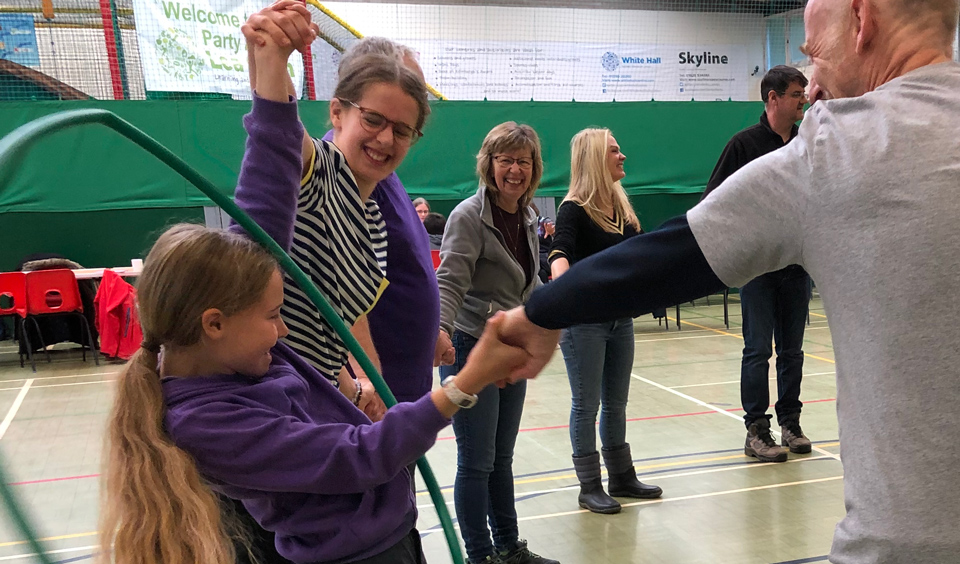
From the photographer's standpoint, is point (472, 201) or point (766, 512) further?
point (766, 512)

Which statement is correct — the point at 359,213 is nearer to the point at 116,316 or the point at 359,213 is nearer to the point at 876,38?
the point at 876,38

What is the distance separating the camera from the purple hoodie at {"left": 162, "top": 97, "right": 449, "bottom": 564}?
130 centimetres

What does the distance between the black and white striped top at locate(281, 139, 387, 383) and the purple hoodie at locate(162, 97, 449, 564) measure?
11cm

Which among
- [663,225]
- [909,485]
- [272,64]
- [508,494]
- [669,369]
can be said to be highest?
[272,64]

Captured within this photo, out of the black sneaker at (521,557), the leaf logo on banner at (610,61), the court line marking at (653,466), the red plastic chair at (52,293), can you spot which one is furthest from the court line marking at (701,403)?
the leaf logo on banner at (610,61)

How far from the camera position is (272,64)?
141cm

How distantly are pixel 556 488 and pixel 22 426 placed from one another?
394 centimetres

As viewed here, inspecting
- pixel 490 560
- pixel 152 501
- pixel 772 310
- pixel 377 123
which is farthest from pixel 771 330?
pixel 152 501

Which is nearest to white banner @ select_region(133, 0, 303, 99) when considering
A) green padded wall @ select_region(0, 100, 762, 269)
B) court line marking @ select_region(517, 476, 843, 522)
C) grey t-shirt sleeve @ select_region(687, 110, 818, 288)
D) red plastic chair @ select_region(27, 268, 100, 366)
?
green padded wall @ select_region(0, 100, 762, 269)

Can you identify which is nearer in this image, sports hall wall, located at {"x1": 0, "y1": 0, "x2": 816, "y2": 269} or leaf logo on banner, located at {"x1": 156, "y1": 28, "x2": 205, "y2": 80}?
sports hall wall, located at {"x1": 0, "y1": 0, "x2": 816, "y2": 269}

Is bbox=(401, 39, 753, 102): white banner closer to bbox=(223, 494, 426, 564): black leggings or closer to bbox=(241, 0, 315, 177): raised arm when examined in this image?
bbox=(241, 0, 315, 177): raised arm

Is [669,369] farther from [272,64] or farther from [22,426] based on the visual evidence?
[272,64]

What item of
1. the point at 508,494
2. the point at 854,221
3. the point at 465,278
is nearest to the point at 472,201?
the point at 465,278

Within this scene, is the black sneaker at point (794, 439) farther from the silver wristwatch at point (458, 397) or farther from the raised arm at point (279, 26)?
the raised arm at point (279, 26)
